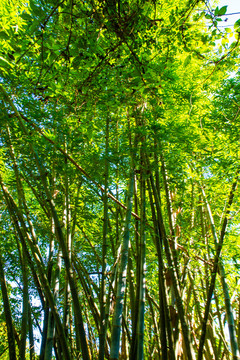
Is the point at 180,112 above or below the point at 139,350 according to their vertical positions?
above

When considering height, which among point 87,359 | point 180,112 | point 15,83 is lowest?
point 87,359

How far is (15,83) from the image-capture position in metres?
2.34

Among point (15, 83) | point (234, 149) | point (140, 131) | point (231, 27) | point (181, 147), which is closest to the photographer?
point (231, 27)

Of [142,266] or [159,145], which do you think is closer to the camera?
[142,266]

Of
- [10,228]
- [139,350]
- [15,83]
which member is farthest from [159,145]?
[10,228]

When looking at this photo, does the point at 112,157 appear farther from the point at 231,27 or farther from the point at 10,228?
the point at 10,228

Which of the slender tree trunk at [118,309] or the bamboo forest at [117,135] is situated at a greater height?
the bamboo forest at [117,135]

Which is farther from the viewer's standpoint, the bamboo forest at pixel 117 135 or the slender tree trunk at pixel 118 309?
the slender tree trunk at pixel 118 309

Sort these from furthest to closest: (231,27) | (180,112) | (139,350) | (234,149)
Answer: (180,112), (234,149), (139,350), (231,27)

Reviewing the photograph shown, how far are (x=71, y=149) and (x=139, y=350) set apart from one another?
72.2 inches

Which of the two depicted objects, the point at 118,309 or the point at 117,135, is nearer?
the point at 118,309

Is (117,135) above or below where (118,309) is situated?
above

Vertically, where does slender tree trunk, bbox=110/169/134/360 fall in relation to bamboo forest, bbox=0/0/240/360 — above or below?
below

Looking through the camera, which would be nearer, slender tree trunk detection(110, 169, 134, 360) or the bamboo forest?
the bamboo forest
